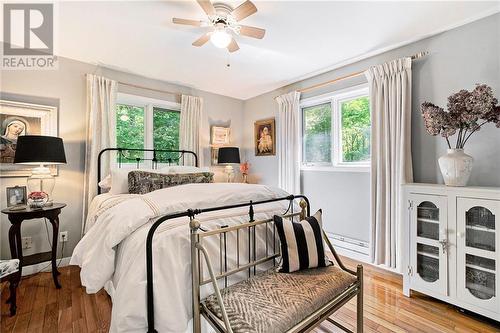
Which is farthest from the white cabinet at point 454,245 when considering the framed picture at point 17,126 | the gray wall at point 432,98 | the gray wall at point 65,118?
the framed picture at point 17,126

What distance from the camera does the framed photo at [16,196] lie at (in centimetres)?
247

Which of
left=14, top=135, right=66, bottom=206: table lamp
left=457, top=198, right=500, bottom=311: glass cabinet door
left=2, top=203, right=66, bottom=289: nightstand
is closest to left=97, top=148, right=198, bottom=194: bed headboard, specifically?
left=14, top=135, right=66, bottom=206: table lamp

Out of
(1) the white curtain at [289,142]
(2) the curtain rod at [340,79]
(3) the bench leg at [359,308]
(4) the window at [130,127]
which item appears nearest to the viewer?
(3) the bench leg at [359,308]

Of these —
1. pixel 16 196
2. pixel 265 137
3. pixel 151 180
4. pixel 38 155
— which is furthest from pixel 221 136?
pixel 16 196

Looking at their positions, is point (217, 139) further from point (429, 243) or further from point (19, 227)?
point (429, 243)

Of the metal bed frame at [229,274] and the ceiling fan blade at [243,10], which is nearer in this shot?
the metal bed frame at [229,274]

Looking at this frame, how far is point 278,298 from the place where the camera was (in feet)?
4.22

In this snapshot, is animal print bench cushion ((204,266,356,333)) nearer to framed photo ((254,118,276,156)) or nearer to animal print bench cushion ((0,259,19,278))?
animal print bench cushion ((0,259,19,278))

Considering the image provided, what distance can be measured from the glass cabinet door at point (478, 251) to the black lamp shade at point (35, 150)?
362cm

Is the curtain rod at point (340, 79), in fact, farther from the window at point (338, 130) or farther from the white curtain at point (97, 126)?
the white curtain at point (97, 126)

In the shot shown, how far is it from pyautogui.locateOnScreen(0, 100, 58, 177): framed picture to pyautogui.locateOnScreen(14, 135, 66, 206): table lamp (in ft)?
0.71

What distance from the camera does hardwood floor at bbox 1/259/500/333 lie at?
175 cm

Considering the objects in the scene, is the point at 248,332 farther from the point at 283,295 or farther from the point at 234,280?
the point at 234,280

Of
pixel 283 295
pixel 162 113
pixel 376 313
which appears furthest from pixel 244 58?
pixel 376 313
